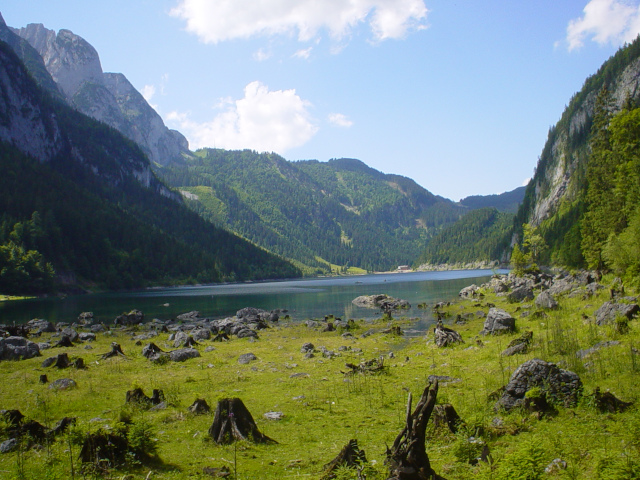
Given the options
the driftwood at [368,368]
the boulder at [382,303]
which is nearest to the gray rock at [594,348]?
the driftwood at [368,368]

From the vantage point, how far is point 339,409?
14.3 metres

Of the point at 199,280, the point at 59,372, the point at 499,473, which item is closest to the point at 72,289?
the point at 199,280

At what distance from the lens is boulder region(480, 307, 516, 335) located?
26406 millimetres

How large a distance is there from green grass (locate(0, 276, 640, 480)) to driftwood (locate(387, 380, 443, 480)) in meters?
0.65

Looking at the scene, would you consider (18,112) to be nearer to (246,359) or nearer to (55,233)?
(55,233)

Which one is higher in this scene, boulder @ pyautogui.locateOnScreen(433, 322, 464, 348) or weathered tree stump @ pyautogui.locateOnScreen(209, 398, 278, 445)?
weathered tree stump @ pyautogui.locateOnScreen(209, 398, 278, 445)

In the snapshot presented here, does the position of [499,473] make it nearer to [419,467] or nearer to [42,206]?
[419,467]

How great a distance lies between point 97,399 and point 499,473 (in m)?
15.8

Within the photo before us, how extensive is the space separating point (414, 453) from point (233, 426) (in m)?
5.62

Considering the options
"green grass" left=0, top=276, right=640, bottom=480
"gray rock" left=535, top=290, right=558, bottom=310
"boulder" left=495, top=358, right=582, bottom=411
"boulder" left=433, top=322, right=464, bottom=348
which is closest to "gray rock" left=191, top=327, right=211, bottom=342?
"green grass" left=0, top=276, right=640, bottom=480

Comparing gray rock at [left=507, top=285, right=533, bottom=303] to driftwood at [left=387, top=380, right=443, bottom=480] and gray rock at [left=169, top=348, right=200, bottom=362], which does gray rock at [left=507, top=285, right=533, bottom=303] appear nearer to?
gray rock at [left=169, top=348, right=200, bottom=362]

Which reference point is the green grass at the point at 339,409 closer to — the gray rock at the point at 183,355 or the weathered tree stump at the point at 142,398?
the weathered tree stump at the point at 142,398

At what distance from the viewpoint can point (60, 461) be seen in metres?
9.41

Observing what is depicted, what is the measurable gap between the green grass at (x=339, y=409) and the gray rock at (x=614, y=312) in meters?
1.04
